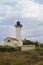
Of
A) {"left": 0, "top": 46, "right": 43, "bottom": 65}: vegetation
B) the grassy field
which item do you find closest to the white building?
{"left": 0, "top": 46, "right": 43, "bottom": 65}: vegetation

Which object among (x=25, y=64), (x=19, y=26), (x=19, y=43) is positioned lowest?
(x=25, y=64)

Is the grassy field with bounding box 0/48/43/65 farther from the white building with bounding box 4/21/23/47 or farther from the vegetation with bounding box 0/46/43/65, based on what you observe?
the white building with bounding box 4/21/23/47

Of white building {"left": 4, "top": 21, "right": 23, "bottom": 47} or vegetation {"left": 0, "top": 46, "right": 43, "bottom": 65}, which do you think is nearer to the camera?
vegetation {"left": 0, "top": 46, "right": 43, "bottom": 65}

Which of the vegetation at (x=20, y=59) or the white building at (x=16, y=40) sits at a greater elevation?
the white building at (x=16, y=40)

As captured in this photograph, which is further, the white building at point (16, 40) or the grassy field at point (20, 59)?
the white building at point (16, 40)

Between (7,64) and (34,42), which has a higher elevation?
(34,42)

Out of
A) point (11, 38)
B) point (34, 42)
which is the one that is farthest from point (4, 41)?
point (34, 42)

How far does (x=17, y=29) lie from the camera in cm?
7725

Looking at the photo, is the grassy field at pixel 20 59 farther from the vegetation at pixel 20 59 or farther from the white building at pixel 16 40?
the white building at pixel 16 40

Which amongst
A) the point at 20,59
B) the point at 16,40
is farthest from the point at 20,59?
the point at 16,40

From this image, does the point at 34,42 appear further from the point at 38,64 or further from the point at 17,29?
the point at 38,64

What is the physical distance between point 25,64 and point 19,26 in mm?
50647

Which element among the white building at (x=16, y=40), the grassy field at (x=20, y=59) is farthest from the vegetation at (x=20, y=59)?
the white building at (x=16, y=40)

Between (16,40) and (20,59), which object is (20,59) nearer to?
(20,59)
